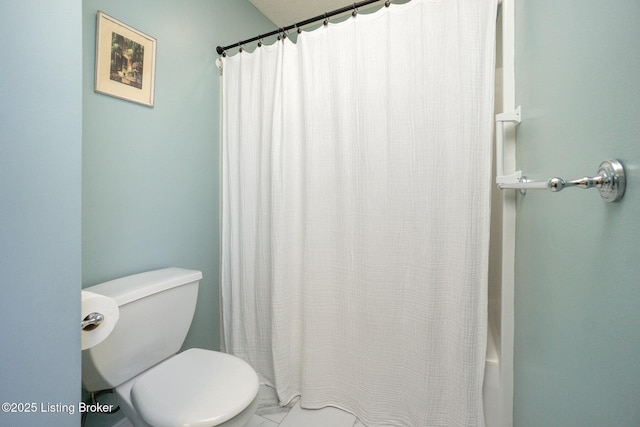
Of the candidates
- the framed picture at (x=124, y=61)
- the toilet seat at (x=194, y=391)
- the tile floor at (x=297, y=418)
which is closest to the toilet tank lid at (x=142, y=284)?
the toilet seat at (x=194, y=391)

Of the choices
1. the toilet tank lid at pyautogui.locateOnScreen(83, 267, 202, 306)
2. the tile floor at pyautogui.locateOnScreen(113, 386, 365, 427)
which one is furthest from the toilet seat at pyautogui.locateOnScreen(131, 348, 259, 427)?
the tile floor at pyautogui.locateOnScreen(113, 386, 365, 427)

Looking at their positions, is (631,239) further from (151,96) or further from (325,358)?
(151,96)

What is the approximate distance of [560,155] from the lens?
26.1 inches

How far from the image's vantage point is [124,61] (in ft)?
3.87

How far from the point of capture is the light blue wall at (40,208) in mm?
493

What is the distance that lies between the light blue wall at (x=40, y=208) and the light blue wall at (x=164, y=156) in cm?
63

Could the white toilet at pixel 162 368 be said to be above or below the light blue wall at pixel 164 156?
below

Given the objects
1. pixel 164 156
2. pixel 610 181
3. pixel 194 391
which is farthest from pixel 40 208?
pixel 610 181

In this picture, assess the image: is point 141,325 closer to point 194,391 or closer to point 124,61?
point 194,391

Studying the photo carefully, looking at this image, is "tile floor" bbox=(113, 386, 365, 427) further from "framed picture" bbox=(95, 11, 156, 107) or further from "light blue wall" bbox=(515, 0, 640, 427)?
"framed picture" bbox=(95, 11, 156, 107)

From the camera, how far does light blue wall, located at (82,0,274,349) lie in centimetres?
111

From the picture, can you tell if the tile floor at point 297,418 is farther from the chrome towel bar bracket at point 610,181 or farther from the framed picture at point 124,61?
the framed picture at point 124,61

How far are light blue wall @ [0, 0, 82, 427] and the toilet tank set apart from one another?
422mm

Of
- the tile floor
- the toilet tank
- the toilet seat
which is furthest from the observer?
the tile floor
